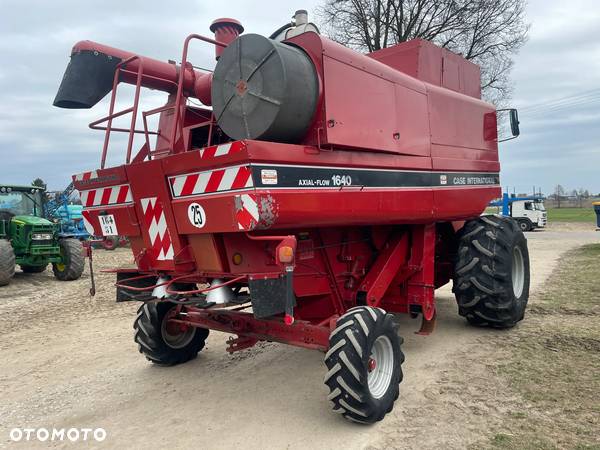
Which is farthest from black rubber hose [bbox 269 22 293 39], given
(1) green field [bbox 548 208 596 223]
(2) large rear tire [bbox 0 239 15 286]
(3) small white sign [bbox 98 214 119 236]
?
(1) green field [bbox 548 208 596 223]

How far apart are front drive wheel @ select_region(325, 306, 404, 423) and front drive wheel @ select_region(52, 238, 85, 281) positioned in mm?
10593

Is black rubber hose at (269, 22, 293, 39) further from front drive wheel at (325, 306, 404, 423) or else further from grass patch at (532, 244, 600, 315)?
grass patch at (532, 244, 600, 315)

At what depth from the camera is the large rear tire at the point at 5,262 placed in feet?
35.9

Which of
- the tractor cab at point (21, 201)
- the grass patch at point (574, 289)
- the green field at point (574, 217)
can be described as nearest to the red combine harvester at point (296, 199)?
the grass patch at point (574, 289)

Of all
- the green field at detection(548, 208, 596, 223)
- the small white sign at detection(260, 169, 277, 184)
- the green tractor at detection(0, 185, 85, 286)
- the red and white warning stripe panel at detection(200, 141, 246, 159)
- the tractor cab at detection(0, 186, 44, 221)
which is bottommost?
the green field at detection(548, 208, 596, 223)

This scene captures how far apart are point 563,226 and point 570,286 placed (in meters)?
22.7

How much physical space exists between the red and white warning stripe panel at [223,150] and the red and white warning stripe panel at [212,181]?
4.3 inches

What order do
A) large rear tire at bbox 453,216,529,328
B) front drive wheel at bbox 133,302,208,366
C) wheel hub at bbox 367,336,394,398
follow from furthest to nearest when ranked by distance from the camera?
large rear tire at bbox 453,216,529,328
front drive wheel at bbox 133,302,208,366
wheel hub at bbox 367,336,394,398

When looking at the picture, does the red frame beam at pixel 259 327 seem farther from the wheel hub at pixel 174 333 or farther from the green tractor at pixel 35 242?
the green tractor at pixel 35 242

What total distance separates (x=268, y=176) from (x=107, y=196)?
188 cm

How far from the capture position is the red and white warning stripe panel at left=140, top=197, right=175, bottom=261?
159 inches

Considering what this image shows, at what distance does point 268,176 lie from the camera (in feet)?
10.9

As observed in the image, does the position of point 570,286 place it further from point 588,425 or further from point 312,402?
point 312,402

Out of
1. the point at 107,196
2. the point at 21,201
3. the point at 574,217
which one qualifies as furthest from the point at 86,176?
the point at 574,217
